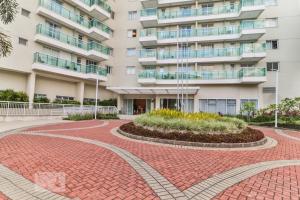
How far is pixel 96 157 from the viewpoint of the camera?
23.7ft

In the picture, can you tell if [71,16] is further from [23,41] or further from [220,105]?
[220,105]

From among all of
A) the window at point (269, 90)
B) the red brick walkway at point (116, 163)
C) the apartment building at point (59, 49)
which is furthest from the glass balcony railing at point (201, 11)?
the red brick walkway at point (116, 163)

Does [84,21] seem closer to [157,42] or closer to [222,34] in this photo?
[157,42]

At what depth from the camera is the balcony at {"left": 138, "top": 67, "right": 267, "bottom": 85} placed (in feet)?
83.7

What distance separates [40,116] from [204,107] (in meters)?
20.5

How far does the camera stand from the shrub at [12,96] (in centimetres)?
1866

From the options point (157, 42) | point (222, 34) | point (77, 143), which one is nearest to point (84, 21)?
point (157, 42)

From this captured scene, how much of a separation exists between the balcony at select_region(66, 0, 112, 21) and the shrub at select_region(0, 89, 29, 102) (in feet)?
46.8

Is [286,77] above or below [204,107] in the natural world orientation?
→ above

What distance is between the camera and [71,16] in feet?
87.9

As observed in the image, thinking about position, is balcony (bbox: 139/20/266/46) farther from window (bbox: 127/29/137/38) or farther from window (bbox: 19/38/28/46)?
window (bbox: 19/38/28/46)

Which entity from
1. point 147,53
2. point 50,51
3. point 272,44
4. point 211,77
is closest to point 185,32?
point 147,53

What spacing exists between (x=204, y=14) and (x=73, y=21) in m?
18.0

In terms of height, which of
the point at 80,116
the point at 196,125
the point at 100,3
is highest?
the point at 100,3
